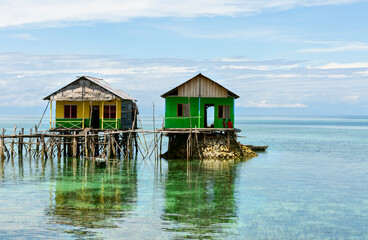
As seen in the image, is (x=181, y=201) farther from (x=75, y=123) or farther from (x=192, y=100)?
(x=75, y=123)

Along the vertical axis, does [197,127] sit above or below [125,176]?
above

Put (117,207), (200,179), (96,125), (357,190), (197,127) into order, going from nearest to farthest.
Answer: (117,207) < (357,190) < (200,179) < (197,127) < (96,125)

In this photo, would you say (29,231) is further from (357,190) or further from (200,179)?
(357,190)

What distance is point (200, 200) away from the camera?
21.3 m

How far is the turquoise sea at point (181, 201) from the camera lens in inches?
643

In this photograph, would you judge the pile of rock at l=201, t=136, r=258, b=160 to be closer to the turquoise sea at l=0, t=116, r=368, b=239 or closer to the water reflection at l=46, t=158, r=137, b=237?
the turquoise sea at l=0, t=116, r=368, b=239

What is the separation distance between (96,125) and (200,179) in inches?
595

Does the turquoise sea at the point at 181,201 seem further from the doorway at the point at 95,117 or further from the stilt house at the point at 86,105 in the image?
the doorway at the point at 95,117

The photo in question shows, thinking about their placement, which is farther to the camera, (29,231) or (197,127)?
(197,127)

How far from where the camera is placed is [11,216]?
1795 centimetres

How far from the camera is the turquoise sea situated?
16328 millimetres

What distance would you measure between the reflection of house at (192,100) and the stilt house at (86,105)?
3.90 m

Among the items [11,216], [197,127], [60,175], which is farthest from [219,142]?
[11,216]

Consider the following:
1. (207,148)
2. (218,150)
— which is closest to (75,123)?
(207,148)
